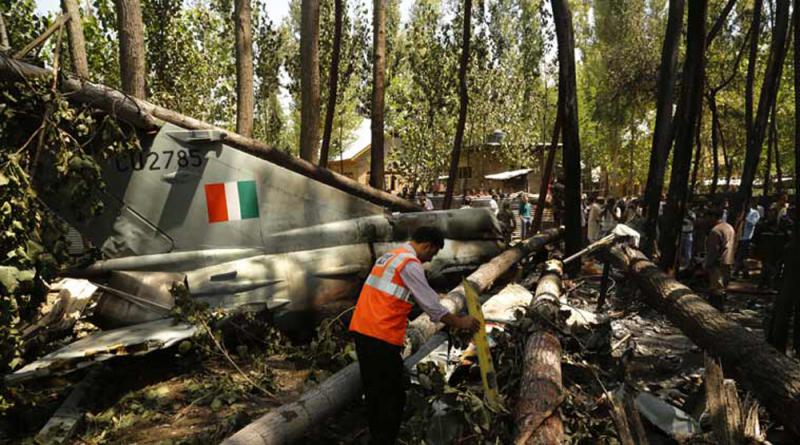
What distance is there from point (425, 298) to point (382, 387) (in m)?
0.73

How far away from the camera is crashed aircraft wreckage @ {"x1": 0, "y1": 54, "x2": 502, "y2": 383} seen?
5700 millimetres

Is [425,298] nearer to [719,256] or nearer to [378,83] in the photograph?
[719,256]

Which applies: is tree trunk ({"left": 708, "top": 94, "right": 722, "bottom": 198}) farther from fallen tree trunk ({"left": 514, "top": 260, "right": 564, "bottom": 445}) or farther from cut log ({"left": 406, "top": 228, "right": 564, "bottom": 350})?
fallen tree trunk ({"left": 514, "top": 260, "right": 564, "bottom": 445})

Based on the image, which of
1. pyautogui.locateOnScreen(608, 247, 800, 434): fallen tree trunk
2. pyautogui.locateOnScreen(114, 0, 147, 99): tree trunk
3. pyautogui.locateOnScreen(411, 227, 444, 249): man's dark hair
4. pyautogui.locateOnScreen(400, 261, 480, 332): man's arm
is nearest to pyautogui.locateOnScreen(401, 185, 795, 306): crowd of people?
pyautogui.locateOnScreen(608, 247, 800, 434): fallen tree trunk

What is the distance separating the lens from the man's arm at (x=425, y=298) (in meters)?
3.73

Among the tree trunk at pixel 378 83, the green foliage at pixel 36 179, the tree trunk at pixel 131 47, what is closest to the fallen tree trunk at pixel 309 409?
the green foliage at pixel 36 179

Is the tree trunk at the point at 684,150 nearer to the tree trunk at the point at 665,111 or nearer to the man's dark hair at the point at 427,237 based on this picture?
the tree trunk at the point at 665,111

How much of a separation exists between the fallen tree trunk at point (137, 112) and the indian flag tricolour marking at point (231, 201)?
2.12ft

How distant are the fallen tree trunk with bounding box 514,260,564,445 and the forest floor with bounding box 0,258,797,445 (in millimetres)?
196

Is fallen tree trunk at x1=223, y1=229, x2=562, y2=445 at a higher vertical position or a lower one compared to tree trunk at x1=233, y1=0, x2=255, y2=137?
lower

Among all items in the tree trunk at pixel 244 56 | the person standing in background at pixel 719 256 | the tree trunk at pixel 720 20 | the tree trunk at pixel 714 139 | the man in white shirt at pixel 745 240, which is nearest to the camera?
the person standing in background at pixel 719 256

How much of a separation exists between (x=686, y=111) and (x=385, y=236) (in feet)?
19.0

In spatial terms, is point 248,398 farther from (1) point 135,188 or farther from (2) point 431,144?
(2) point 431,144

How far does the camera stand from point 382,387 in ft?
12.3
